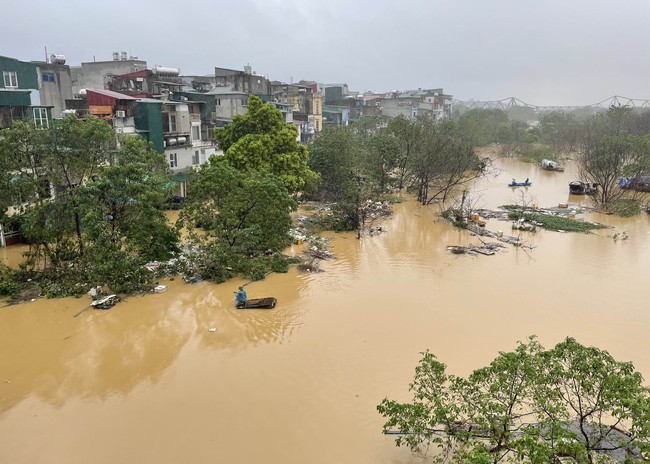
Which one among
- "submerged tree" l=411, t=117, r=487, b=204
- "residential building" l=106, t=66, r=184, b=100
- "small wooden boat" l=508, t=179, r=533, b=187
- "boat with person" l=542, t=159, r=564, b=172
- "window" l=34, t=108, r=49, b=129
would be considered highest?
"residential building" l=106, t=66, r=184, b=100

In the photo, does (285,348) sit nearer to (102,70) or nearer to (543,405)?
(543,405)

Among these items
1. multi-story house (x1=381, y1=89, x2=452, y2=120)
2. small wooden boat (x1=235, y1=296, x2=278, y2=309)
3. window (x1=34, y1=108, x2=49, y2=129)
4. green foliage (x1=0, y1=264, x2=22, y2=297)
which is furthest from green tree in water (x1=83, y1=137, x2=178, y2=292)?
multi-story house (x1=381, y1=89, x2=452, y2=120)

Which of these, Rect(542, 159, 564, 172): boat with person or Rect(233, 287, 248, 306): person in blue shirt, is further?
Rect(542, 159, 564, 172): boat with person

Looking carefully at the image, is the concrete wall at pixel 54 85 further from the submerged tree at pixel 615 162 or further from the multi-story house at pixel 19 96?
the submerged tree at pixel 615 162

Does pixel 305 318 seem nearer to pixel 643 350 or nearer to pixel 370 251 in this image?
pixel 370 251

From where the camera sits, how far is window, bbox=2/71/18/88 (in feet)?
73.9

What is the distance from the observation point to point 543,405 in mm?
7551

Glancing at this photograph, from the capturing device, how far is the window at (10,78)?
22.5 m

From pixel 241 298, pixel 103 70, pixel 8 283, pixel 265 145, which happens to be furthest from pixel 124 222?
pixel 103 70

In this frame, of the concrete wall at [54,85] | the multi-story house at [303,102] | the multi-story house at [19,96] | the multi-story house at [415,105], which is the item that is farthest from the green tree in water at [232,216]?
the multi-story house at [415,105]

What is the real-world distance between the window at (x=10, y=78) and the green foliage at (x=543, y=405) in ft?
77.2

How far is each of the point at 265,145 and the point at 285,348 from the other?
1330 centimetres

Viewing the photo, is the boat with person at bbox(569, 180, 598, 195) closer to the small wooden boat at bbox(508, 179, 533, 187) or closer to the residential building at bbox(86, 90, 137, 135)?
the small wooden boat at bbox(508, 179, 533, 187)

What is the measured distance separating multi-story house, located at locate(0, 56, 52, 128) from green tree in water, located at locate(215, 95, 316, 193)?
8144 mm
